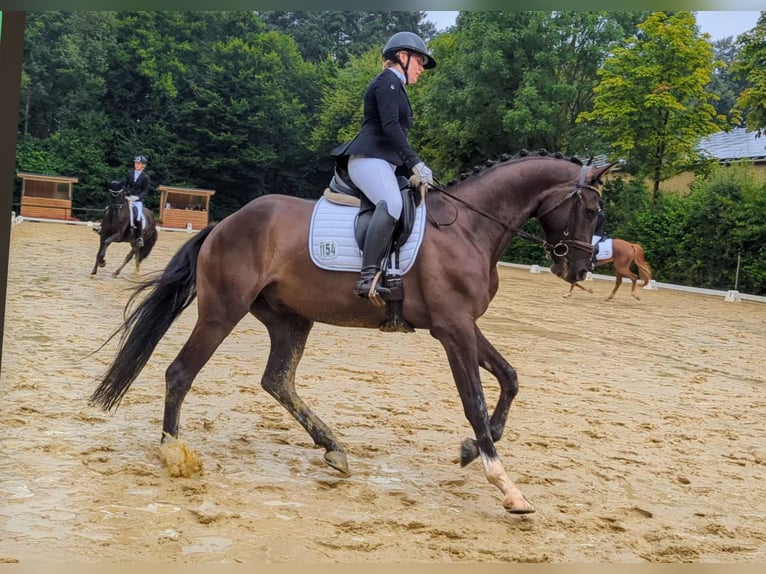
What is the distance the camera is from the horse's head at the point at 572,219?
15.8 feet

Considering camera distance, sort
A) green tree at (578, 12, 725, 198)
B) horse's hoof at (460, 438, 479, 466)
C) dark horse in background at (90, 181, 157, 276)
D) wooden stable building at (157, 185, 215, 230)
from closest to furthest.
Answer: horse's hoof at (460, 438, 479, 466), dark horse in background at (90, 181, 157, 276), green tree at (578, 12, 725, 198), wooden stable building at (157, 185, 215, 230)

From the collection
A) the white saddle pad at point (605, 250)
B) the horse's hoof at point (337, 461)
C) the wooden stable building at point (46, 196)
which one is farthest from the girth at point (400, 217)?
Result: the wooden stable building at point (46, 196)

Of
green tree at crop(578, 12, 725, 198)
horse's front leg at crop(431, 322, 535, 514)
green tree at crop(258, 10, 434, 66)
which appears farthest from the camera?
green tree at crop(258, 10, 434, 66)

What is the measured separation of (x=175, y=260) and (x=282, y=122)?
3477 centimetres

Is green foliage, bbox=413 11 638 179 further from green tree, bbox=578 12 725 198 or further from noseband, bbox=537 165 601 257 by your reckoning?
noseband, bbox=537 165 601 257

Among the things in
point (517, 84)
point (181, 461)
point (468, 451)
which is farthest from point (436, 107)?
point (181, 461)

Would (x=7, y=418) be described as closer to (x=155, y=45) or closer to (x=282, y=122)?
(x=282, y=122)

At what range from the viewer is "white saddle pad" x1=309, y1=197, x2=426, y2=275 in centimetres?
473

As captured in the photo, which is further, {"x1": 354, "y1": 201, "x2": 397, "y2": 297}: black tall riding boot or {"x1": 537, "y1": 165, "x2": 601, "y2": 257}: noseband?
{"x1": 537, "y1": 165, "x2": 601, "y2": 257}: noseband

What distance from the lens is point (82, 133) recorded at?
36844 mm

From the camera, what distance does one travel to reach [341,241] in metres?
4.84

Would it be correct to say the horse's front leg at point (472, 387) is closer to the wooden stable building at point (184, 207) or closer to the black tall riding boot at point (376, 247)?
the black tall riding boot at point (376, 247)

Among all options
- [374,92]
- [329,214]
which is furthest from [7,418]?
[374,92]

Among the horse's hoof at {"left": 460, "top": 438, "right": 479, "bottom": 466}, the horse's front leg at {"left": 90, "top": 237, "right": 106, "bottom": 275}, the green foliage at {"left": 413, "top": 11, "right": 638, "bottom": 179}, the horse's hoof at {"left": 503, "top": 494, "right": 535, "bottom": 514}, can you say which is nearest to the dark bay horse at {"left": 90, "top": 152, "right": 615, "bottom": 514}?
the horse's hoof at {"left": 460, "top": 438, "right": 479, "bottom": 466}
